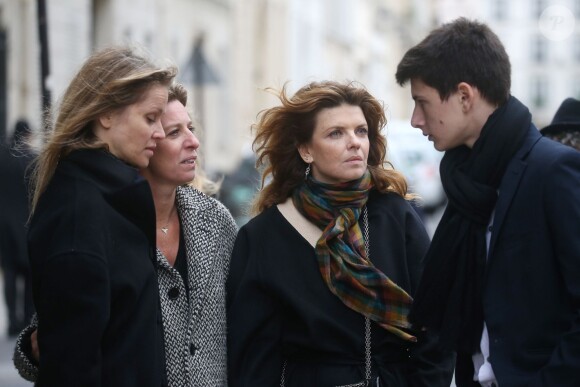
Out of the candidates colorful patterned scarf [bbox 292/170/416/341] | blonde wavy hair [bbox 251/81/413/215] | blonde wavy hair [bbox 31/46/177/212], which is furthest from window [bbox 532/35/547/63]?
blonde wavy hair [bbox 31/46/177/212]

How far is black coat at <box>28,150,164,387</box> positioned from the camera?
3910mm

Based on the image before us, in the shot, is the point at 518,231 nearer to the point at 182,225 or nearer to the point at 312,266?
the point at 312,266

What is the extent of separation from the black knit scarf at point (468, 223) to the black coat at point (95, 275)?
99cm

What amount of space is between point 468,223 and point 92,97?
4.43ft

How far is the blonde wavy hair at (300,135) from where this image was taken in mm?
5086

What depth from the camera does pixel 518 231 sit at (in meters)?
Answer: 4.00

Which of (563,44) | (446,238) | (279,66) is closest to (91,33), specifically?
(279,66)

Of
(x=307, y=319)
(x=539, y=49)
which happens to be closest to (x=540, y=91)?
(x=539, y=49)

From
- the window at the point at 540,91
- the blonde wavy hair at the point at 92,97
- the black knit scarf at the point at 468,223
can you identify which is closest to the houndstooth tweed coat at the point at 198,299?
the blonde wavy hair at the point at 92,97

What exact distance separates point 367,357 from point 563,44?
12198 centimetres

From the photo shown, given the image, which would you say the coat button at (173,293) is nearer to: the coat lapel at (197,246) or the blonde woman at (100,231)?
the coat lapel at (197,246)

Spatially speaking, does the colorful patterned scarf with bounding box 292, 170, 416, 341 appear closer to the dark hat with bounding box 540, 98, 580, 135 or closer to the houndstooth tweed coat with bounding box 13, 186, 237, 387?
the houndstooth tweed coat with bounding box 13, 186, 237, 387

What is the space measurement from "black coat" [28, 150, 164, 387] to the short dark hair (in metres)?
1.06

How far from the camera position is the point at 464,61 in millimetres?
4238
